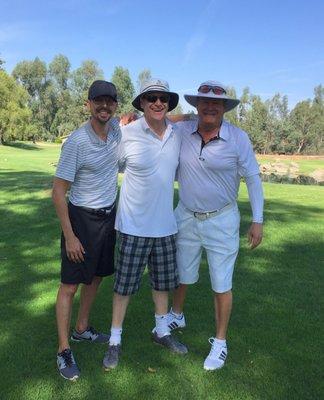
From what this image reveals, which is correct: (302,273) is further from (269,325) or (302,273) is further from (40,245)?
(40,245)

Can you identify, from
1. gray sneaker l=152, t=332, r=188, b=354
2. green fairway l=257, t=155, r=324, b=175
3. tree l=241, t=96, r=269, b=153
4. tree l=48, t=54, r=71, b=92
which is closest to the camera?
gray sneaker l=152, t=332, r=188, b=354

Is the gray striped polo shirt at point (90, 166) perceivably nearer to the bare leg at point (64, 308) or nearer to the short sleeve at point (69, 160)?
the short sleeve at point (69, 160)

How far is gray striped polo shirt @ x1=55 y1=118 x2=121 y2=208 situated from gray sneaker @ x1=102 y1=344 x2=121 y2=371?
116cm

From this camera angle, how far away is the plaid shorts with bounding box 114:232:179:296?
394cm

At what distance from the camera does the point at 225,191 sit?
3975 millimetres

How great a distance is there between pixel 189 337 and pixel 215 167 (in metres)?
1.61

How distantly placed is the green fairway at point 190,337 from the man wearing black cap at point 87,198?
0.32m

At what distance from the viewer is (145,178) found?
12.6 ft

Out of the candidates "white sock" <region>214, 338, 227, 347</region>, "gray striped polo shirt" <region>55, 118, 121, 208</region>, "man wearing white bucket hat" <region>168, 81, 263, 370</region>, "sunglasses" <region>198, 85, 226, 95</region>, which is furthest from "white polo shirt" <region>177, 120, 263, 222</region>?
"white sock" <region>214, 338, 227, 347</region>

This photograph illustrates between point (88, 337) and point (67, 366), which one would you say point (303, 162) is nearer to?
point (88, 337)

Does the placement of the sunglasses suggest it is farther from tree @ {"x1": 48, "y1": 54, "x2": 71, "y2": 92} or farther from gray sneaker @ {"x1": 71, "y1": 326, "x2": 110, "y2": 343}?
tree @ {"x1": 48, "y1": 54, "x2": 71, "y2": 92}

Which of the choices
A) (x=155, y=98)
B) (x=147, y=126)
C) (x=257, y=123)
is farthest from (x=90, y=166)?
(x=257, y=123)

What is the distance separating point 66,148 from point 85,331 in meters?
1.68

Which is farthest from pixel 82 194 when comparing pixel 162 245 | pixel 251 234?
pixel 251 234
